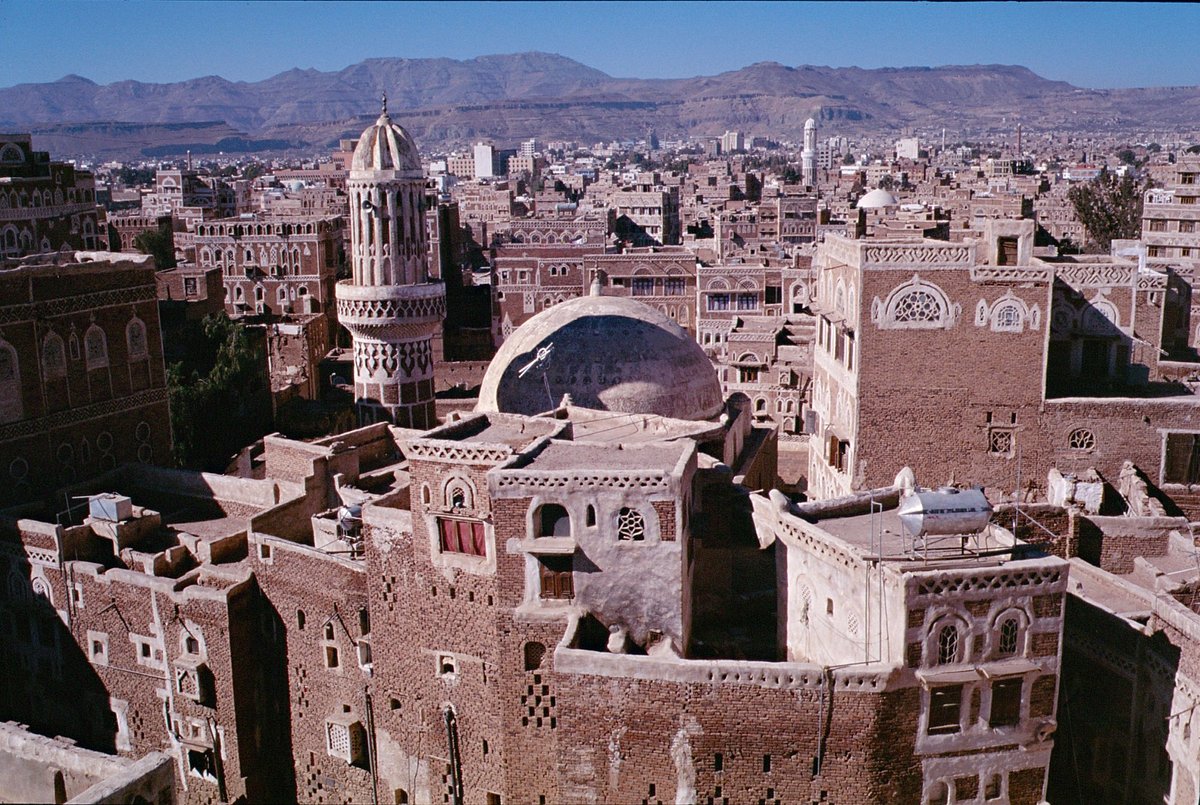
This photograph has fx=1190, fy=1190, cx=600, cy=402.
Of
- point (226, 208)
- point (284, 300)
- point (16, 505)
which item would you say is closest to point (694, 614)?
point (16, 505)

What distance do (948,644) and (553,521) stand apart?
5153 millimetres

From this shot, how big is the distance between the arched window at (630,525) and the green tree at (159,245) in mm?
49671

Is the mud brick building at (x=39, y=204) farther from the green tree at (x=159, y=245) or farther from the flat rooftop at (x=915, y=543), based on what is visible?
the flat rooftop at (x=915, y=543)

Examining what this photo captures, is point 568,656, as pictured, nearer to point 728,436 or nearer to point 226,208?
point 728,436

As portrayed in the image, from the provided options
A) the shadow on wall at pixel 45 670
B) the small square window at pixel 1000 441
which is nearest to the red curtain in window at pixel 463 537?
the shadow on wall at pixel 45 670

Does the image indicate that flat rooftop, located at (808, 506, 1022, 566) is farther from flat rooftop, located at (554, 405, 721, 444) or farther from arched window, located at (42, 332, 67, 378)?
arched window, located at (42, 332, 67, 378)

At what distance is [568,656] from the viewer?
48.7ft

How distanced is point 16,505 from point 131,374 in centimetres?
431

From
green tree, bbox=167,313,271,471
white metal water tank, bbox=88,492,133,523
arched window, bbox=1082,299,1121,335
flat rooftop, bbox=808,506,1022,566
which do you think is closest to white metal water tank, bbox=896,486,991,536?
flat rooftop, bbox=808,506,1022,566

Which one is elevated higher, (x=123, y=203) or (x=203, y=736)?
(x=123, y=203)

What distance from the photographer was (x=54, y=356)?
81.5 ft

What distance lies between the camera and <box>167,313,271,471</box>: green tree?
33781mm

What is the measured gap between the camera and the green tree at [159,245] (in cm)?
5947

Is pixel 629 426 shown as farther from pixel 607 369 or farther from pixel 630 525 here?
pixel 630 525
